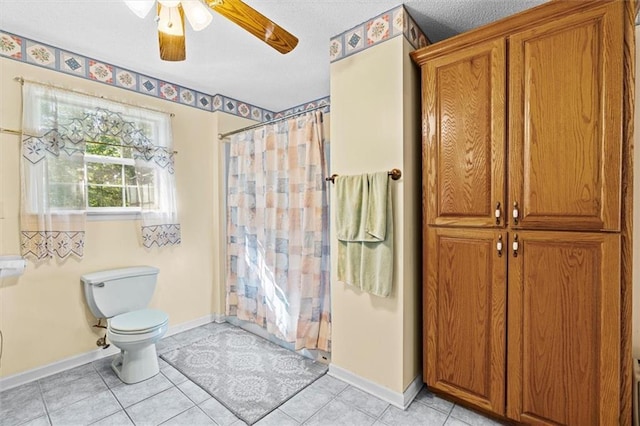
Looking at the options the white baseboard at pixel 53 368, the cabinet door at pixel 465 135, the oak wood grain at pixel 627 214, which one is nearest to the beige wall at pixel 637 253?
the oak wood grain at pixel 627 214

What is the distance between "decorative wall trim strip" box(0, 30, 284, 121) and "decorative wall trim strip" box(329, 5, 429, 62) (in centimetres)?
152

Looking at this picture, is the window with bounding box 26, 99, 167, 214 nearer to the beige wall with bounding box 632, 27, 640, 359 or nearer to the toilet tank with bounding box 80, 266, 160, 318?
the toilet tank with bounding box 80, 266, 160, 318

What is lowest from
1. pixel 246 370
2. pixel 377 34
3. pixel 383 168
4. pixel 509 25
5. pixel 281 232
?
pixel 246 370

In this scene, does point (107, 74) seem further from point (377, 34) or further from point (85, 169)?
point (377, 34)

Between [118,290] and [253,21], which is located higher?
[253,21]

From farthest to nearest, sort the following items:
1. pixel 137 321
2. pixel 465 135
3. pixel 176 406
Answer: pixel 137 321
pixel 176 406
pixel 465 135

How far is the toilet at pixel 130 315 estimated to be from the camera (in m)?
1.93

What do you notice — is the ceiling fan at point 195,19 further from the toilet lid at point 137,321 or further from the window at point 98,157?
the toilet lid at point 137,321

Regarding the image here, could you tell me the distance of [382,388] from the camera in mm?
1804

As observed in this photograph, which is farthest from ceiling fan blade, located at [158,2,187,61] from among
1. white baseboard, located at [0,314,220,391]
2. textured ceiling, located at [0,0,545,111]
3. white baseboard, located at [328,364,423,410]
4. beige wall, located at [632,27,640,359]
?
beige wall, located at [632,27,640,359]

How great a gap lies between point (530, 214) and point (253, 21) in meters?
1.57

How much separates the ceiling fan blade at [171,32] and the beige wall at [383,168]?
1.00m

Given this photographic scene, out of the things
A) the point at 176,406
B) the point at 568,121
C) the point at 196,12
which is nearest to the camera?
the point at 196,12

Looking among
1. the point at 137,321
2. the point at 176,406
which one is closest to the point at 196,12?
the point at 137,321
